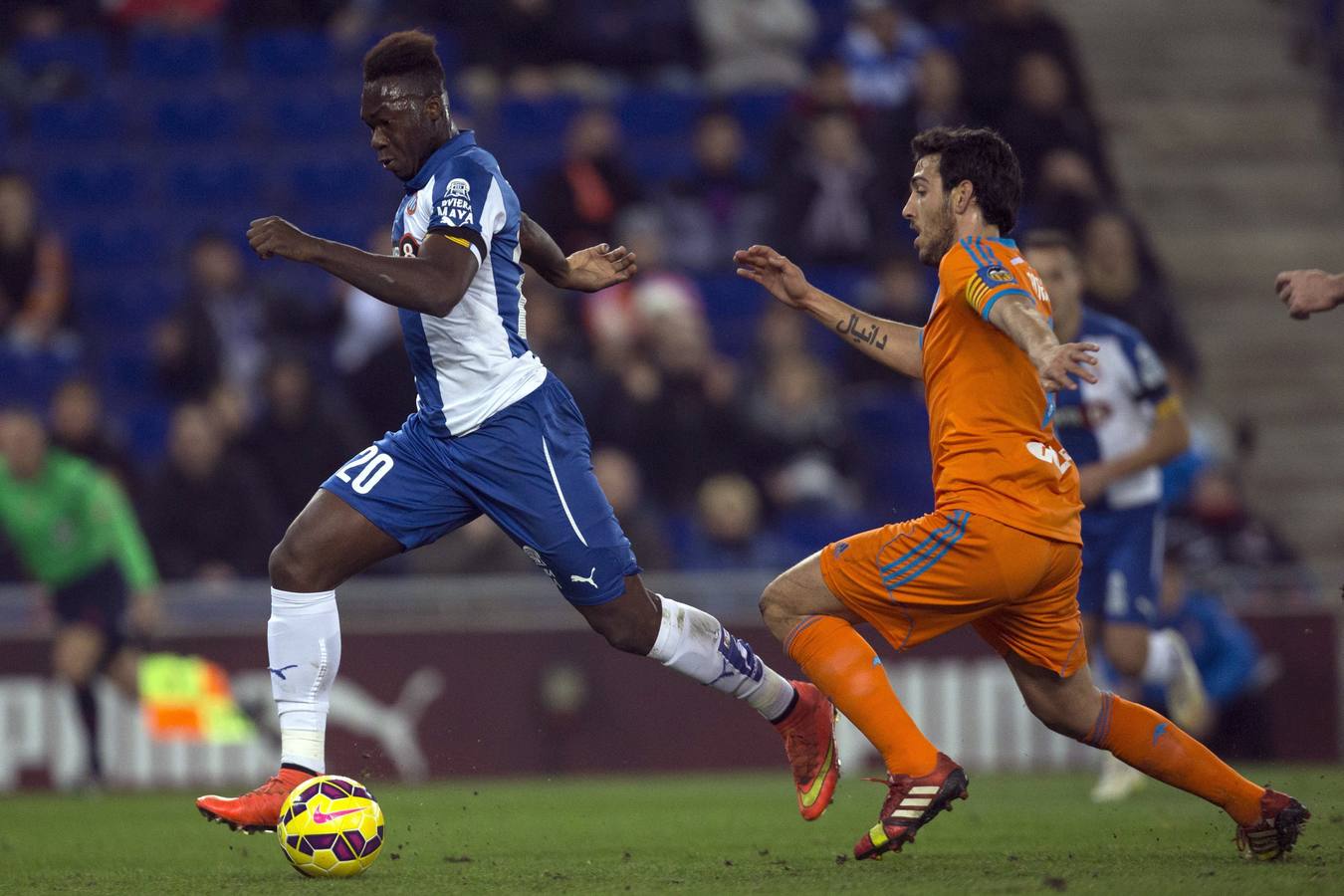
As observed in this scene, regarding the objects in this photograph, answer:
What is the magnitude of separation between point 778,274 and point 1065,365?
152 cm

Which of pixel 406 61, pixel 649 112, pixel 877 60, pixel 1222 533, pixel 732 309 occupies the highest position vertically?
pixel 877 60

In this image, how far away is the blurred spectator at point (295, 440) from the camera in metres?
12.1

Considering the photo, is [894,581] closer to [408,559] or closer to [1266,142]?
[408,559]

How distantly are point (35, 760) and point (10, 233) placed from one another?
3.70m

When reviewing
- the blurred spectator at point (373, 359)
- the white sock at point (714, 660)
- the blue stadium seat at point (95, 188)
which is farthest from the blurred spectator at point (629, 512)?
the white sock at point (714, 660)

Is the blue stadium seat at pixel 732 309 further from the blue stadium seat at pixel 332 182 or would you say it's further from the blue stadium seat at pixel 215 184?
the blue stadium seat at pixel 215 184

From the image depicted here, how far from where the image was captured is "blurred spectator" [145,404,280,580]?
11.8m

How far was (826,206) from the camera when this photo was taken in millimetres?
14031

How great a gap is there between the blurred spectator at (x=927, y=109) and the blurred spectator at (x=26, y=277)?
5.80 metres

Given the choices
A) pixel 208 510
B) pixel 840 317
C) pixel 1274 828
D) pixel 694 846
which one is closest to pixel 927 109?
pixel 208 510

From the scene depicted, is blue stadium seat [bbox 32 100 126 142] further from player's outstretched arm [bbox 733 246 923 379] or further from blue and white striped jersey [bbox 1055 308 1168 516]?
player's outstretched arm [bbox 733 246 923 379]

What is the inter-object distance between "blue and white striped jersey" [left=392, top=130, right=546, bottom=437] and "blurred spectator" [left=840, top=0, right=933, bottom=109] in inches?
357

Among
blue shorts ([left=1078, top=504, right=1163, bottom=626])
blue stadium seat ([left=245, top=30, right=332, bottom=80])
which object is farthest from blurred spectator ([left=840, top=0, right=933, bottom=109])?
blue shorts ([left=1078, top=504, right=1163, bottom=626])

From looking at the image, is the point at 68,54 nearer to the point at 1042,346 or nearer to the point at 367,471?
the point at 367,471
